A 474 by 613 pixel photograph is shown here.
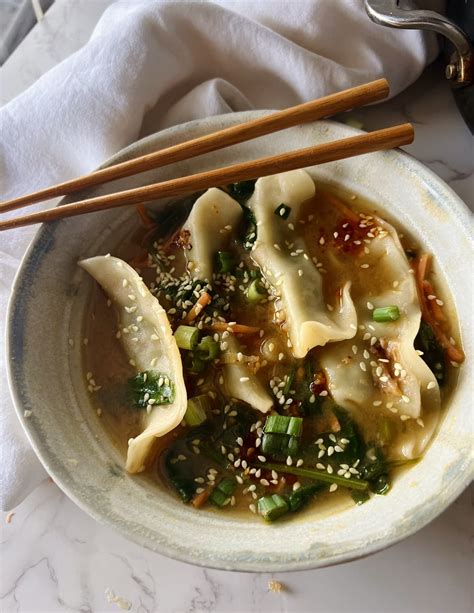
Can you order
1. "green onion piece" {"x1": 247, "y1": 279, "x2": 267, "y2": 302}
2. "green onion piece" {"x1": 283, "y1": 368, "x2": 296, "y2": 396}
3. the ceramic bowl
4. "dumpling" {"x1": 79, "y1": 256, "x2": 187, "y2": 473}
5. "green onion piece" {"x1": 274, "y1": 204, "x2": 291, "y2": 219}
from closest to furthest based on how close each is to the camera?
the ceramic bowl < "dumpling" {"x1": 79, "y1": 256, "x2": 187, "y2": 473} < "green onion piece" {"x1": 283, "y1": 368, "x2": 296, "y2": 396} < "green onion piece" {"x1": 247, "y1": 279, "x2": 267, "y2": 302} < "green onion piece" {"x1": 274, "y1": 204, "x2": 291, "y2": 219}

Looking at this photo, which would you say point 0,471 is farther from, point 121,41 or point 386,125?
point 386,125

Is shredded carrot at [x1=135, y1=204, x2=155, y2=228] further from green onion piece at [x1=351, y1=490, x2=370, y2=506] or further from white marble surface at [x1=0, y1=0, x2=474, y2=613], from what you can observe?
green onion piece at [x1=351, y1=490, x2=370, y2=506]

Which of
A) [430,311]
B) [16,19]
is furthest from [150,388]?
[16,19]

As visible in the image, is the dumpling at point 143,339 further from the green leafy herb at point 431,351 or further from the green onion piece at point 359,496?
the green leafy herb at point 431,351

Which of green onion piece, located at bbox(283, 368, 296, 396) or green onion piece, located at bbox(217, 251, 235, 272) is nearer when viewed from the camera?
green onion piece, located at bbox(283, 368, 296, 396)

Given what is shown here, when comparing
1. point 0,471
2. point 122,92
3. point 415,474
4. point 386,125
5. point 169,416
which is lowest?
point 415,474

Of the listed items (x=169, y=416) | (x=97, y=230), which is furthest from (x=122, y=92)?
(x=169, y=416)

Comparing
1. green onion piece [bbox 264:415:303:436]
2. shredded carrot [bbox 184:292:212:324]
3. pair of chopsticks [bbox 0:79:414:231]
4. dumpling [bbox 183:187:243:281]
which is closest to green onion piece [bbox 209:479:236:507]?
green onion piece [bbox 264:415:303:436]

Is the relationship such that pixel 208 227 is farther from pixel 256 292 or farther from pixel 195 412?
pixel 195 412
